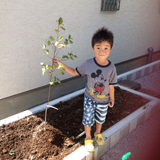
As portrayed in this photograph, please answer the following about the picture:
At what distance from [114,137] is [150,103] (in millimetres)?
1328

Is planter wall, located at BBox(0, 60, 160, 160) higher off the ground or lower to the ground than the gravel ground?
higher

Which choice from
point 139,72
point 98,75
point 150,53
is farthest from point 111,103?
point 150,53

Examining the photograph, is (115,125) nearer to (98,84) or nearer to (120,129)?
(120,129)

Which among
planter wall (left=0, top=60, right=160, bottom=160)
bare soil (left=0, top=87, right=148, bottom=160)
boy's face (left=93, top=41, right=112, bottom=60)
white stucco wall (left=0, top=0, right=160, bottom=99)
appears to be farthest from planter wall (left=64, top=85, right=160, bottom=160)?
white stucco wall (left=0, top=0, right=160, bottom=99)

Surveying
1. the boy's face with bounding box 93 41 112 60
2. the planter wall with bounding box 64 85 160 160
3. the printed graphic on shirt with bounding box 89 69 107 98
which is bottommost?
the planter wall with bounding box 64 85 160 160

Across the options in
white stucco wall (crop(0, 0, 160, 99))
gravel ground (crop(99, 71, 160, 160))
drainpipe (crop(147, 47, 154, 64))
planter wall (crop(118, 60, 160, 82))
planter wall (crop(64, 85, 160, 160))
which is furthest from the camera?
drainpipe (crop(147, 47, 154, 64))

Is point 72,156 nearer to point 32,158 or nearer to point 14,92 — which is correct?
point 32,158

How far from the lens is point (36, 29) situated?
326 cm

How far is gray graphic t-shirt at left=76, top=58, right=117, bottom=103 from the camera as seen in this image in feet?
6.95

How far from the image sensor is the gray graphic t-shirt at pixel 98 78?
6.95 feet

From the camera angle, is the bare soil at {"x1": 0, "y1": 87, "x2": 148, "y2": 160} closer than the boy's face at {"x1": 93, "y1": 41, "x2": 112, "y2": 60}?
No

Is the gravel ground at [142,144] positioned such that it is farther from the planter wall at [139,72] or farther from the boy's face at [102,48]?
the planter wall at [139,72]

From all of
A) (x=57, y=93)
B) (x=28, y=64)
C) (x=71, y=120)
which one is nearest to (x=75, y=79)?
(x=57, y=93)

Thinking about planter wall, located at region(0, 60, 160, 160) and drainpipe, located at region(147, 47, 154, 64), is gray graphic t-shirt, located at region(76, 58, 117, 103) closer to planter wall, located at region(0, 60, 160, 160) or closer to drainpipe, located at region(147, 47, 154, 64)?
planter wall, located at region(0, 60, 160, 160)
